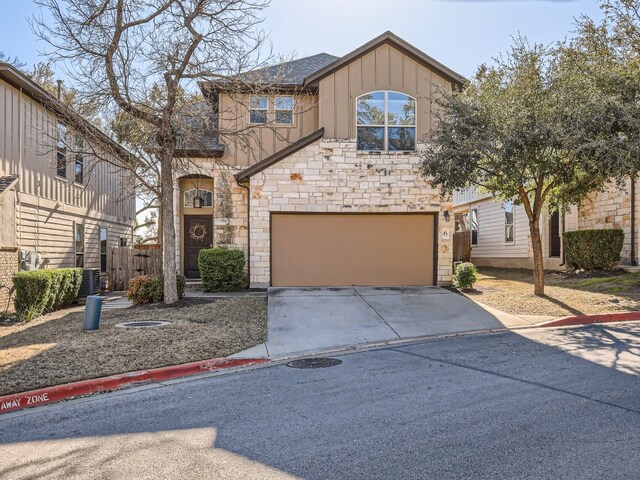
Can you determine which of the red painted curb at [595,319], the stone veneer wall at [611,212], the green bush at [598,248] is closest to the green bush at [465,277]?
the red painted curb at [595,319]

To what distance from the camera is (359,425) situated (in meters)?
4.67

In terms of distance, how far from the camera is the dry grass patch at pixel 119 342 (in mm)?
6609

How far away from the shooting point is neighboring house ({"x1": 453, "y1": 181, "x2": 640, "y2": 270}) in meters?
16.4

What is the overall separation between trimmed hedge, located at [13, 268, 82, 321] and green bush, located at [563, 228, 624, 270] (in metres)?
15.5

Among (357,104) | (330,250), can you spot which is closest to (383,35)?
(357,104)

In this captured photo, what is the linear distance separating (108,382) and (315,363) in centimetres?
275

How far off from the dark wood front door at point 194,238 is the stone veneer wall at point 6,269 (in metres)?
5.00

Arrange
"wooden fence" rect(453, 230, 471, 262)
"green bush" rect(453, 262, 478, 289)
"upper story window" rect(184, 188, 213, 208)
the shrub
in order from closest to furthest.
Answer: the shrub, "green bush" rect(453, 262, 478, 289), "upper story window" rect(184, 188, 213, 208), "wooden fence" rect(453, 230, 471, 262)

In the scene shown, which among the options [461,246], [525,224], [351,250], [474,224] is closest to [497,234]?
[461,246]

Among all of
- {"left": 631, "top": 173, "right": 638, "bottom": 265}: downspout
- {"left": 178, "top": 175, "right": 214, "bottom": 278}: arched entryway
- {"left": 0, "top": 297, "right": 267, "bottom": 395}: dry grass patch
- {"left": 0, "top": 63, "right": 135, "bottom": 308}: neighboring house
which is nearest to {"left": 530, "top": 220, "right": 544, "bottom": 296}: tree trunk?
{"left": 631, "top": 173, "right": 638, "bottom": 265}: downspout

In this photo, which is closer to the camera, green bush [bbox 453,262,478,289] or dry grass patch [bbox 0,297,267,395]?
dry grass patch [bbox 0,297,267,395]

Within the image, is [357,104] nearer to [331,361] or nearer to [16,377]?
[331,361]

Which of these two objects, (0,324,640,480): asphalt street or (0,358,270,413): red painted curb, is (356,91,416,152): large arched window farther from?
(0,358,270,413): red painted curb

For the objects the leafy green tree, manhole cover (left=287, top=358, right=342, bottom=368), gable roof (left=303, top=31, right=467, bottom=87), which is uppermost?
gable roof (left=303, top=31, right=467, bottom=87)
